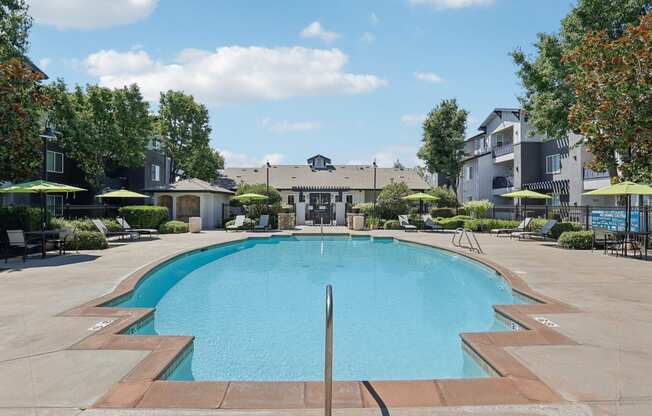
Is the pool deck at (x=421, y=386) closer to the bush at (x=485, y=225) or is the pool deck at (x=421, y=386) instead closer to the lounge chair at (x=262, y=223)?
the lounge chair at (x=262, y=223)

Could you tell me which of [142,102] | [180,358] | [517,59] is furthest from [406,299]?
[142,102]

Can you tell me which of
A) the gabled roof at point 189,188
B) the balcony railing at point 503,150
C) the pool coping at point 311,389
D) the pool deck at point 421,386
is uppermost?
the balcony railing at point 503,150

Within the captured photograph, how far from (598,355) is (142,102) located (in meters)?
30.8

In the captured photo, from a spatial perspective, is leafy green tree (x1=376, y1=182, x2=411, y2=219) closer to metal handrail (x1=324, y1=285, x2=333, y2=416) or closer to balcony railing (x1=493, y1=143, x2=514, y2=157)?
balcony railing (x1=493, y1=143, x2=514, y2=157)

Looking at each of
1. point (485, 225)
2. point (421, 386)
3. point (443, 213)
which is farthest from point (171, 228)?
point (421, 386)

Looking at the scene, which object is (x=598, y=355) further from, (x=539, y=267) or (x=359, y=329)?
(x=539, y=267)

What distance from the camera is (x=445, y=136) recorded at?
36938 mm

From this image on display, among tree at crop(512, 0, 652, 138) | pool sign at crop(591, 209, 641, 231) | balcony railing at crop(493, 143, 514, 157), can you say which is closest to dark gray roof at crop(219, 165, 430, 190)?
Result: balcony railing at crop(493, 143, 514, 157)

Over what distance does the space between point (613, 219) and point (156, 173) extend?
32.7m

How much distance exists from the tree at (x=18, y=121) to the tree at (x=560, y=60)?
20341mm

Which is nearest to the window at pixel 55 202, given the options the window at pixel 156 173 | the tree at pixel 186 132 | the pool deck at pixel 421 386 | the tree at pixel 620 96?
the window at pixel 156 173

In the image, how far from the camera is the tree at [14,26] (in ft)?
59.9

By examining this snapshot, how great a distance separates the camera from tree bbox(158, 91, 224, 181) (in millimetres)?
38625

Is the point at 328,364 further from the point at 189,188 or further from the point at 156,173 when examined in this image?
the point at 156,173
